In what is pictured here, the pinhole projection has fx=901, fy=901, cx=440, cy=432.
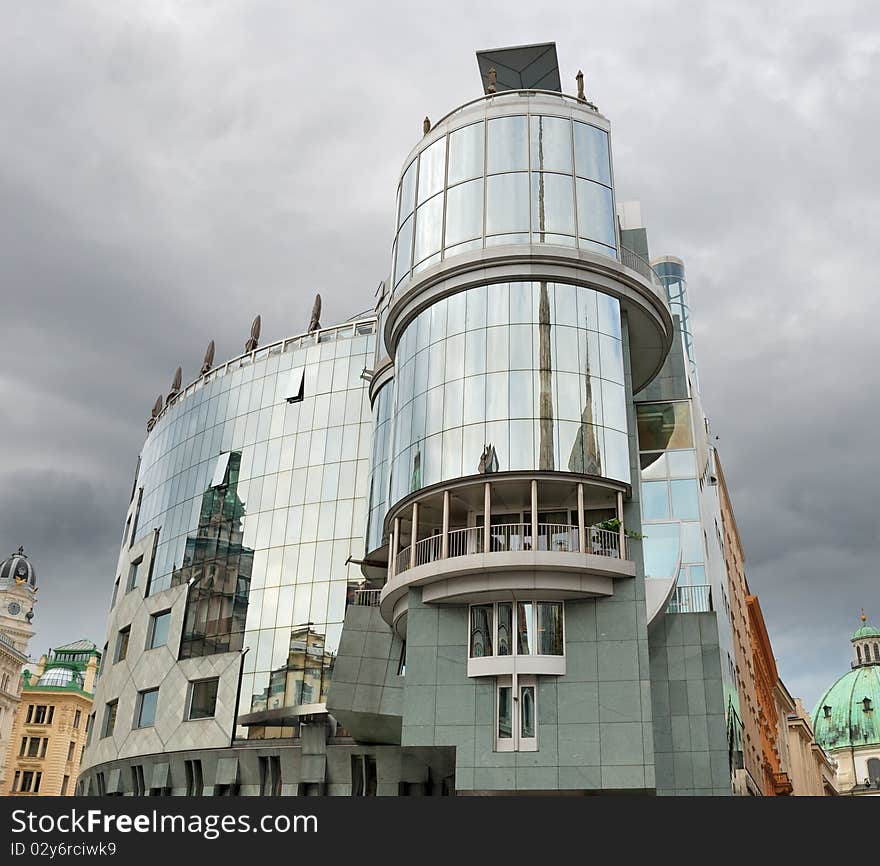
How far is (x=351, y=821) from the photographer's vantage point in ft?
55.6

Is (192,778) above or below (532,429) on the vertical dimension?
below

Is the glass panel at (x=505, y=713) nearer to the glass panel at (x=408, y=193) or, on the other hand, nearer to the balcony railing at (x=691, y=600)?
the balcony railing at (x=691, y=600)

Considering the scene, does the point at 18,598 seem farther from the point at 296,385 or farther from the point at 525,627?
the point at 525,627

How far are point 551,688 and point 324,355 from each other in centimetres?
3388

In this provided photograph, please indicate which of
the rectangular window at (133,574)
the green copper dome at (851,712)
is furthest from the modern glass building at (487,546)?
the green copper dome at (851,712)

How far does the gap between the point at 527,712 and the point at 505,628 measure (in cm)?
317

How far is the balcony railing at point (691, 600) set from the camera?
1620 inches

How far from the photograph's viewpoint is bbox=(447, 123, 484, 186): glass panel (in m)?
41.3

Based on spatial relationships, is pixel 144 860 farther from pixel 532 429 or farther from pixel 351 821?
pixel 532 429

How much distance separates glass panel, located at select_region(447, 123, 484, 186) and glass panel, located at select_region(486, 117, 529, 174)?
1.63 ft

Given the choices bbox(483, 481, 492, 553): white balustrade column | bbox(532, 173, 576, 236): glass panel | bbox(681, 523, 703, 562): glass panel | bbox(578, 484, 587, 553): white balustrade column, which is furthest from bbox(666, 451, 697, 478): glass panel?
bbox(483, 481, 492, 553): white balustrade column

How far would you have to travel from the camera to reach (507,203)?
131ft

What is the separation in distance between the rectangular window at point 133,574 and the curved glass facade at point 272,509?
2560 mm

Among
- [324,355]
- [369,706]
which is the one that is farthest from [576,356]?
[324,355]
